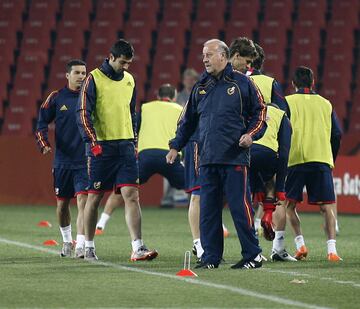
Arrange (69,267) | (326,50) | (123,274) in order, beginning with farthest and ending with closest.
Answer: (326,50) < (69,267) < (123,274)

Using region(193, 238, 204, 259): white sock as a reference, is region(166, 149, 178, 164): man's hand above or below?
above

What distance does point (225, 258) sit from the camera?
38.3ft

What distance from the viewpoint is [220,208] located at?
1043 centimetres

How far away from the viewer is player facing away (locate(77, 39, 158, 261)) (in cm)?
1137

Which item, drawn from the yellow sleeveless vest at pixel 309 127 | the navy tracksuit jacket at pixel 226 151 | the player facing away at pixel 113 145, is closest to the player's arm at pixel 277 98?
the yellow sleeveless vest at pixel 309 127

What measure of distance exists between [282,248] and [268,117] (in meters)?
1.35

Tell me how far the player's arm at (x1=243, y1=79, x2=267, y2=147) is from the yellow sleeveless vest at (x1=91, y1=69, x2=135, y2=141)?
161 cm

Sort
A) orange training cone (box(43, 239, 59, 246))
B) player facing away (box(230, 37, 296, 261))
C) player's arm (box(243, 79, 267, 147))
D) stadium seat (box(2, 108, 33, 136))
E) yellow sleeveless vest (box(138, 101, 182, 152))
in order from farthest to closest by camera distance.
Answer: stadium seat (box(2, 108, 33, 136)), yellow sleeveless vest (box(138, 101, 182, 152)), orange training cone (box(43, 239, 59, 246)), player facing away (box(230, 37, 296, 261)), player's arm (box(243, 79, 267, 147))

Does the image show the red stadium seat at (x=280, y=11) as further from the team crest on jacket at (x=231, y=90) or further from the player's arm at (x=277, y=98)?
the team crest on jacket at (x=231, y=90)

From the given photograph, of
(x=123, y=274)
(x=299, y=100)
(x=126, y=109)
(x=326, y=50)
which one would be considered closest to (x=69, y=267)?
(x=123, y=274)

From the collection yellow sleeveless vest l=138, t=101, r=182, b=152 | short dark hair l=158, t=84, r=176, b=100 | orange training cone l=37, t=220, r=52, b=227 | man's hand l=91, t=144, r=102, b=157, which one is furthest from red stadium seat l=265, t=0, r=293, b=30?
man's hand l=91, t=144, r=102, b=157

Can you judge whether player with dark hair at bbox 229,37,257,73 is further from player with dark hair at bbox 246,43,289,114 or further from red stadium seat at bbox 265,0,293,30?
red stadium seat at bbox 265,0,293,30

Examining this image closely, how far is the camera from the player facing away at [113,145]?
37.3ft

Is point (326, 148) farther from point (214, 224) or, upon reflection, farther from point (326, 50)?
point (326, 50)
